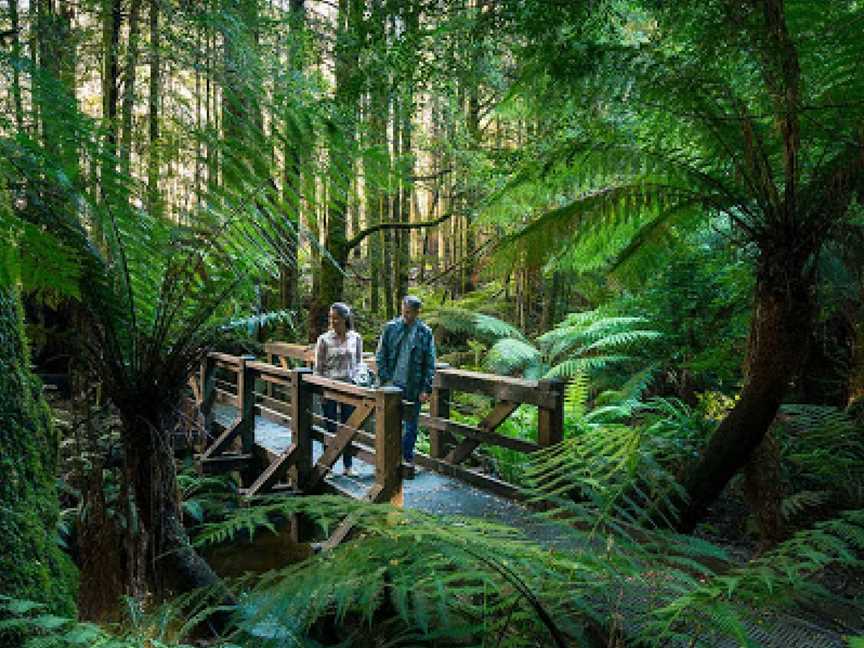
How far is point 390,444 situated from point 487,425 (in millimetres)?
1295

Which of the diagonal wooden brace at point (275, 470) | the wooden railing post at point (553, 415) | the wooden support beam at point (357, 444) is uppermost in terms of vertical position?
the wooden railing post at point (553, 415)

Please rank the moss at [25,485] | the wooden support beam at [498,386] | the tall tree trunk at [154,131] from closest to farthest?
the moss at [25,485] → the tall tree trunk at [154,131] → the wooden support beam at [498,386]

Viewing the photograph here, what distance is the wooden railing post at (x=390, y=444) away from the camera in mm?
4656

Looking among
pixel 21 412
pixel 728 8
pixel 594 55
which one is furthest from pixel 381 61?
pixel 21 412

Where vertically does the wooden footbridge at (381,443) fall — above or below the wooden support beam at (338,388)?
below

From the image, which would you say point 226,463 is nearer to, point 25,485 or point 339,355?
point 339,355

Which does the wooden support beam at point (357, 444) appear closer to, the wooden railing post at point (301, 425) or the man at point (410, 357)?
the wooden railing post at point (301, 425)

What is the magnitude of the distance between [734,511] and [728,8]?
12.4 feet

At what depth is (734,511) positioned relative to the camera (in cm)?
510

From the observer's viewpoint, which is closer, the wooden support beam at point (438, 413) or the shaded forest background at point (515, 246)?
the shaded forest background at point (515, 246)

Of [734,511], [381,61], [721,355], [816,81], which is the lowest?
[734,511]

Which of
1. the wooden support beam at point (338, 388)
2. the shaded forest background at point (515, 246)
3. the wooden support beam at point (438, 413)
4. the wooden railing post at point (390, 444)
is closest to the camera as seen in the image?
the shaded forest background at point (515, 246)

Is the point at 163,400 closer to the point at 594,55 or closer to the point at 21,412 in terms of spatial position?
the point at 21,412

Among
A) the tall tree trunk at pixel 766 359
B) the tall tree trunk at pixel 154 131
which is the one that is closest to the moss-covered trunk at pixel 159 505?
the tall tree trunk at pixel 154 131
